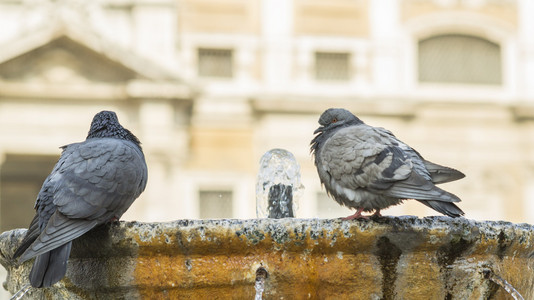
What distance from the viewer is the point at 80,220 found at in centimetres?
354

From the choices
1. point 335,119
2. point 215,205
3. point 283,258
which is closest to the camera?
point 283,258

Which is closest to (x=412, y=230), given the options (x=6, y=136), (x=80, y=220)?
(x=80, y=220)

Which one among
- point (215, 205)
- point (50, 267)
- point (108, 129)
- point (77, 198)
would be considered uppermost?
point (215, 205)

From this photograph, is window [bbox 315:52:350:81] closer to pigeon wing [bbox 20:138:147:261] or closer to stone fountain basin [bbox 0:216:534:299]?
pigeon wing [bbox 20:138:147:261]

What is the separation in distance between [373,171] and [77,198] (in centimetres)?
105

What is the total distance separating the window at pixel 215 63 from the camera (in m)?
17.8

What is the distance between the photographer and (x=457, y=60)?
18.4m

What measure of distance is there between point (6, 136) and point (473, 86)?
815 centimetres

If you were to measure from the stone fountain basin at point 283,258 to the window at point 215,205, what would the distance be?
13625mm

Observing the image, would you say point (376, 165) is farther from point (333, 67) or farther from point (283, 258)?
point (333, 67)

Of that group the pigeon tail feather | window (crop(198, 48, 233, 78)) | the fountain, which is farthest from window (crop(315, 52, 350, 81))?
the pigeon tail feather

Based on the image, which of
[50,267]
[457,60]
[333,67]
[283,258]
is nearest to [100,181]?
[50,267]

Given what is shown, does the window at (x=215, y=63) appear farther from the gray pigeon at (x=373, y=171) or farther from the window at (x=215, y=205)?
the gray pigeon at (x=373, y=171)

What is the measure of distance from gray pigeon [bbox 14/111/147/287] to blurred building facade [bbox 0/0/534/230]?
11977mm
